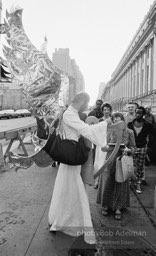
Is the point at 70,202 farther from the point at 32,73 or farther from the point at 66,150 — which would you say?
the point at 32,73

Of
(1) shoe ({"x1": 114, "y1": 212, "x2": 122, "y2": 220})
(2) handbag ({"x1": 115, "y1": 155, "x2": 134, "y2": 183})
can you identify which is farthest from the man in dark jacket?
(2) handbag ({"x1": 115, "y1": 155, "x2": 134, "y2": 183})

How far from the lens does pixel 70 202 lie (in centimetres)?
264

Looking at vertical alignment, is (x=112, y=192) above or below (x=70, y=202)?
below

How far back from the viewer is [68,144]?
2.43 metres

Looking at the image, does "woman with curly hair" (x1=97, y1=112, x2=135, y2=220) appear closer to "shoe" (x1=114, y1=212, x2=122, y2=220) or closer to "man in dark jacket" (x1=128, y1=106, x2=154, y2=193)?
"shoe" (x1=114, y1=212, x2=122, y2=220)

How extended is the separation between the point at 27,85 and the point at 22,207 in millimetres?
2153

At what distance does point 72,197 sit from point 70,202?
3.0 inches

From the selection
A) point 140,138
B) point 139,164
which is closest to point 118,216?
point 139,164

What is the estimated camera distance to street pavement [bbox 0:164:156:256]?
2.43 metres

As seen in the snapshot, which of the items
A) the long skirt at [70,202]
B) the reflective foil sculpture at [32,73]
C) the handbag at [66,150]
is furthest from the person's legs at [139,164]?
the reflective foil sculpture at [32,73]

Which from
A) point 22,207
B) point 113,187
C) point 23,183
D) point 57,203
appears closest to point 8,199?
point 22,207

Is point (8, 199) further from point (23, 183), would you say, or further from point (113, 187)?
point (113, 187)

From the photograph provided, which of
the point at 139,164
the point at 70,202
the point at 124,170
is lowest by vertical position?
the point at 70,202

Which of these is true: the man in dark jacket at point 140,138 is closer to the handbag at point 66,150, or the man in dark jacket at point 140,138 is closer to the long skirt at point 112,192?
the long skirt at point 112,192
